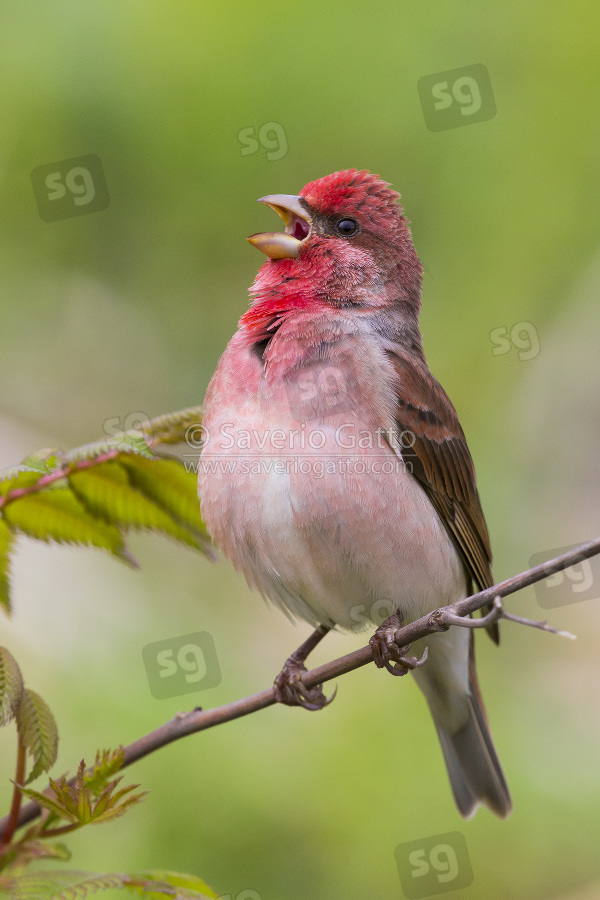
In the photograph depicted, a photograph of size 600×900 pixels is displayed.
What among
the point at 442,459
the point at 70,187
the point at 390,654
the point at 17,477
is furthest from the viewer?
the point at 70,187

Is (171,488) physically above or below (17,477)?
below

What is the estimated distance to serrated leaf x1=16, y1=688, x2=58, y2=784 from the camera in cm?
232

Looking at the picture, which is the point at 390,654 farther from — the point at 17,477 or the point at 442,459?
the point at 17,477

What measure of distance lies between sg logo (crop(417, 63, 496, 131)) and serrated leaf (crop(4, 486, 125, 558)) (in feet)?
12.3

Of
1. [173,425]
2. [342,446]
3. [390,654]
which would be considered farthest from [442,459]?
[173,425]

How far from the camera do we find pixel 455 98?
5559 millimetres

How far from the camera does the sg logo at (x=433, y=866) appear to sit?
4.58m

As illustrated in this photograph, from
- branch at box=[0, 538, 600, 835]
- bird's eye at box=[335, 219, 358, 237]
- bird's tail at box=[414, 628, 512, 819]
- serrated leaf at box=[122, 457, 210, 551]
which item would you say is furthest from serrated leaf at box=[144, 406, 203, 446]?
bird's tail at box=[414, 628, 512, 819]

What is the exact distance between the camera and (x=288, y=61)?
237 inches

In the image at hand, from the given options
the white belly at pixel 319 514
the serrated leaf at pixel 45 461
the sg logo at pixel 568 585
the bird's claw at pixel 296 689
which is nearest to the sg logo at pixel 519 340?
the sg logo at pixel 568 585

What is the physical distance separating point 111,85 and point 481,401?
9.93ft

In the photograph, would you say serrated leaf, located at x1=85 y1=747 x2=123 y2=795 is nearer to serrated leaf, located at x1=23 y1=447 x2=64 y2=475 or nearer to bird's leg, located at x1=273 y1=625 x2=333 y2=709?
serrated leaf, located at x1=23 y1=447 x2=64 y2=475

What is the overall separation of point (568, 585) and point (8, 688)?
11.3ft

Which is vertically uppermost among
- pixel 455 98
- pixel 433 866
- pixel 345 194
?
pixel 455 98
